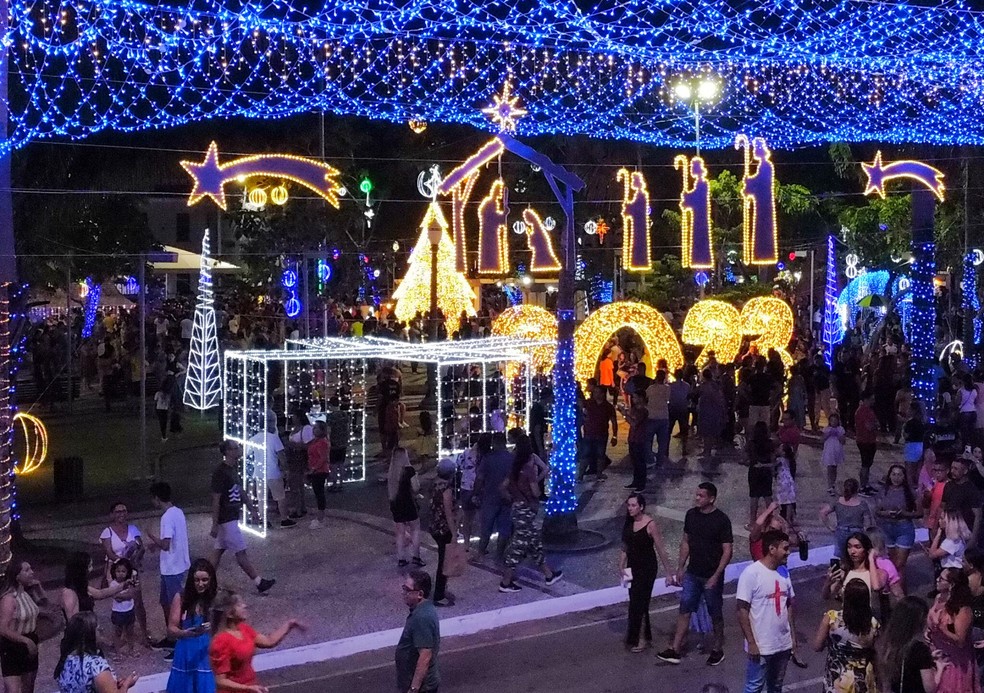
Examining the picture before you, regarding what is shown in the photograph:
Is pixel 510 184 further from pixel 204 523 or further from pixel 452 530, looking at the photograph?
pixel 452 530

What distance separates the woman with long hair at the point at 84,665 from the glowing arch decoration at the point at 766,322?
18369 millimetres

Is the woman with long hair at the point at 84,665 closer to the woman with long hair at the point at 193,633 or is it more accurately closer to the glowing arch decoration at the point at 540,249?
the woman with long hair at the point at 193,633

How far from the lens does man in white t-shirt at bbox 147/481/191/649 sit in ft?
29.4

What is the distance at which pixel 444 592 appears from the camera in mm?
10180

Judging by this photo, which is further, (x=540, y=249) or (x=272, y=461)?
(x=540, y=249)

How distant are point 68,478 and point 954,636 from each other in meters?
12.2

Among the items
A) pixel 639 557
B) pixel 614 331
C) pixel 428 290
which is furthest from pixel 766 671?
pixel 428 290

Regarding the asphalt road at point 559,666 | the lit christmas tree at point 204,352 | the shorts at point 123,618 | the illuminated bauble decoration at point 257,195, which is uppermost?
the illuminated bauble decoration at point 257,195

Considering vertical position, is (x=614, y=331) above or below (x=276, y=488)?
above

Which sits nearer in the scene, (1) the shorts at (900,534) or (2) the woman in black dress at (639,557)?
(2) the woman in black dress at (639,557)

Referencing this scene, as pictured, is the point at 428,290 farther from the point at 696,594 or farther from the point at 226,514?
the point at 696,594

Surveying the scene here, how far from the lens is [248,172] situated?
1489cm

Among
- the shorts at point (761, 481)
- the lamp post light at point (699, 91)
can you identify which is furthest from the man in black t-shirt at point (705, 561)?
the lamp post light at point (699, 91)

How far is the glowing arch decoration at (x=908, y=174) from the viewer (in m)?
16.4
